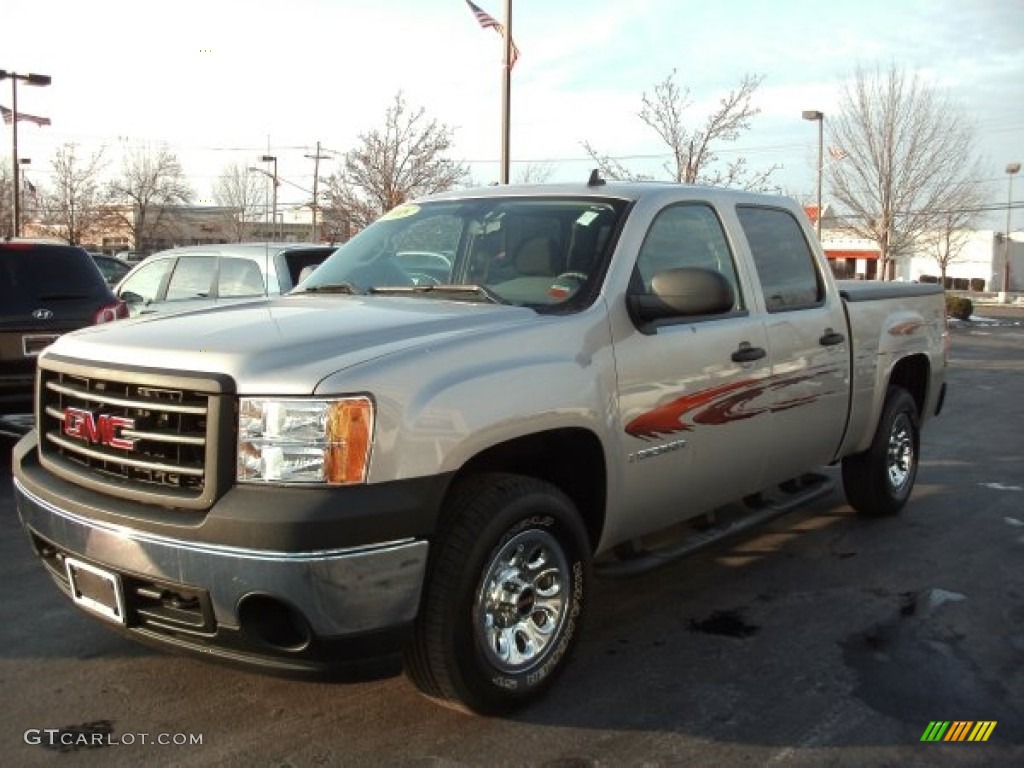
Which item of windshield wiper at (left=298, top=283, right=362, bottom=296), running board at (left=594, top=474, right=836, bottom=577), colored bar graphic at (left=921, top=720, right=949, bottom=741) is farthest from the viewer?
windshield wiper at (left=298, top=283, right=362, bottom=296)

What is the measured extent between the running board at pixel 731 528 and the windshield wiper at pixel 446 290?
4.02 ft

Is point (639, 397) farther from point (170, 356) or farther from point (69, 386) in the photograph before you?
point (69, 386)

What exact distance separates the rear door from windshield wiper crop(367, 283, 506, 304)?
1549 millimetres

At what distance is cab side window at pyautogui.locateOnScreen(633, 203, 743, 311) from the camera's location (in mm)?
4113

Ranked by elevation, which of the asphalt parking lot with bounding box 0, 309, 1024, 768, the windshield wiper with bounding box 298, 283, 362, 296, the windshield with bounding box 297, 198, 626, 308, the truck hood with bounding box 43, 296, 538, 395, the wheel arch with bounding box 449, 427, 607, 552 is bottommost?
the asphalt parking lot with bounding box 0, 309, 1024, 768

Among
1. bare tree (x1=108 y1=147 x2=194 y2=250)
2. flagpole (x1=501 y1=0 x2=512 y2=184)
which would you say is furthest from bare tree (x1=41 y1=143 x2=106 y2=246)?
flagpole (x1=501 y1=0 x2=512 y2=184)

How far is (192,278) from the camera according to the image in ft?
30.9

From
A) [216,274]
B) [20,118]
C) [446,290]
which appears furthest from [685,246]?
[20,118]

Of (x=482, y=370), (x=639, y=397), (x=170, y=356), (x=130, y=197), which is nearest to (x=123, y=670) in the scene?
(x=170, y=356)

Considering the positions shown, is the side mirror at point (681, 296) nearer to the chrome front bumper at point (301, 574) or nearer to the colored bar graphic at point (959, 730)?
the chrome front bumper at point (301, 574)

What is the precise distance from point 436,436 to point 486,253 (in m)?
1.48

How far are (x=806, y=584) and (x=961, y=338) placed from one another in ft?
72.1

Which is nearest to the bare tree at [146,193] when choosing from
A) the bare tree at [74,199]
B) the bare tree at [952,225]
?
the bare tree at [74,199]

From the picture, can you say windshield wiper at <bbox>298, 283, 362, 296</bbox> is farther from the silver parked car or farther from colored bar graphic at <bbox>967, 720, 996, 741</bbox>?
the silver parked car
